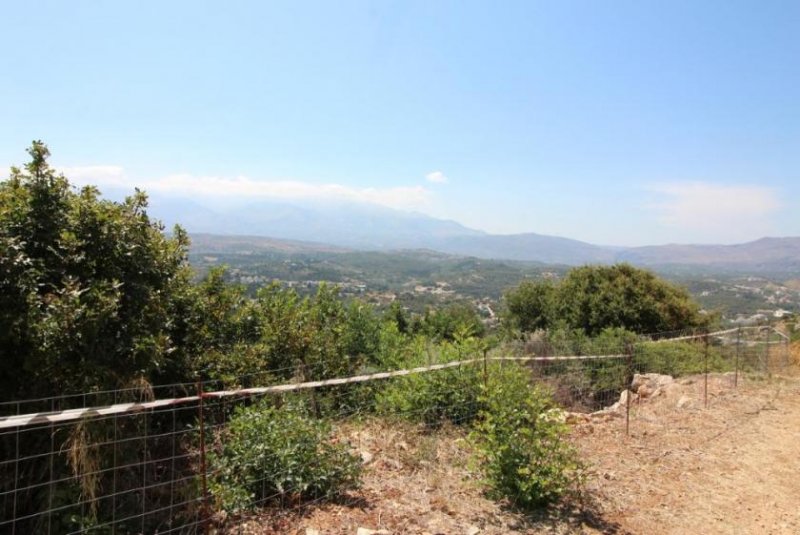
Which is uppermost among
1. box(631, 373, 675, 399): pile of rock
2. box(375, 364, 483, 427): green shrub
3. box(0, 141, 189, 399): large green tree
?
box(0, 141, 189, 399): large green tree

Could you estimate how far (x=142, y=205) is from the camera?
5.73 meters

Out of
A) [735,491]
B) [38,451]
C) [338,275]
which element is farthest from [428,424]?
[338,275]

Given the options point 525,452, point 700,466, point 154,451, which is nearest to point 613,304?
point 700,466

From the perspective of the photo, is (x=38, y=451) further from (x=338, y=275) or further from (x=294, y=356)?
(x=338, y=275)

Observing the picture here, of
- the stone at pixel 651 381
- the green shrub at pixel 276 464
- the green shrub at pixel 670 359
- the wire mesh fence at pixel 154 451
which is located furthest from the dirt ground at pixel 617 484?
the green shrub at pixel 670 359

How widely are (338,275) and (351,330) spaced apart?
124m

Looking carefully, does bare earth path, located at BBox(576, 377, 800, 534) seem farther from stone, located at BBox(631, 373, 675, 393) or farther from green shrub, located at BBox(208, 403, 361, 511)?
green shrub, located at BBox(208, 403, 361, 511)

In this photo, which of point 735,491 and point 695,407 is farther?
point 695,407

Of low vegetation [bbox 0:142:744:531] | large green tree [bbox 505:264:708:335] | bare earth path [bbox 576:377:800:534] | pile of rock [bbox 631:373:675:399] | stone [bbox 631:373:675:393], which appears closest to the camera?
low vegetation [bbox 0:142:744:531]

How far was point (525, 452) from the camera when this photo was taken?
493 cm

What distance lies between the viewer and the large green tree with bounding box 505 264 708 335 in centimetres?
1739

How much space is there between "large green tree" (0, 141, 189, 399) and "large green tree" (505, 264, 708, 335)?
14.7m

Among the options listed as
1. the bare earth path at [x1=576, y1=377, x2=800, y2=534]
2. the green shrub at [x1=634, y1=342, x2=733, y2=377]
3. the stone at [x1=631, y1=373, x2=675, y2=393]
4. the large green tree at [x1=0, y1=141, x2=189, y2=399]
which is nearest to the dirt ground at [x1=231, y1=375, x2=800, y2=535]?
the bare earth path at [x1=576, y1=377, x2=800, y2=534]

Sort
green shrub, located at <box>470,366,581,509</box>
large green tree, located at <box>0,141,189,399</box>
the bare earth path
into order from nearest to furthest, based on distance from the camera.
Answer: large green tree, located at <box>0,141,189,399</box>
green shrub, located at <box>470,366,581,509</box>
the bare earth path
